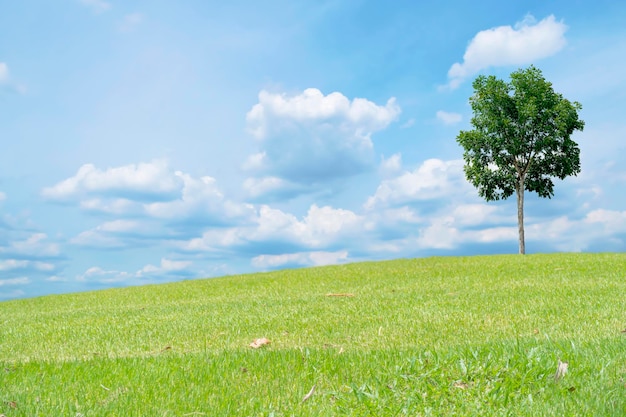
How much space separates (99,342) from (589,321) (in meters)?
9.46

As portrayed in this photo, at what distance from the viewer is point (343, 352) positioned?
7934mm

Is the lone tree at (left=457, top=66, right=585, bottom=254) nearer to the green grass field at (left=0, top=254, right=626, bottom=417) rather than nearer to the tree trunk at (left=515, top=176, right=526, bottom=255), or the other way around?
the tree trunk at (left=515, top=176, right=526, bottom=255)

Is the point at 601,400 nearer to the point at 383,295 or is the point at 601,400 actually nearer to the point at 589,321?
the point at 589,321

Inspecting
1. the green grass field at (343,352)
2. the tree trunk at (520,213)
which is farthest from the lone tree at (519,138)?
the green grass field at (343,352)

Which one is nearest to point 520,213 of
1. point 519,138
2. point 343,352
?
point 519,138

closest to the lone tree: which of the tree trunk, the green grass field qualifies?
the tree trunk

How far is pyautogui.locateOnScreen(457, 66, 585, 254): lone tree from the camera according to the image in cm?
3769

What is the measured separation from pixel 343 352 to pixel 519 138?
33527 mm

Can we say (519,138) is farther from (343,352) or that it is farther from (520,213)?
(343,352)

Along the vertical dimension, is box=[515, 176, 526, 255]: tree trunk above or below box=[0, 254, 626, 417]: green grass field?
above

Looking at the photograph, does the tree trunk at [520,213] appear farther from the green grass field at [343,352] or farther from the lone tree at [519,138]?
the green grass field at [343,352]

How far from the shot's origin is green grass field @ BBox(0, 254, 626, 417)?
18.9ft

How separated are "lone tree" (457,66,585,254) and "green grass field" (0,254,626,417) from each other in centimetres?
1932

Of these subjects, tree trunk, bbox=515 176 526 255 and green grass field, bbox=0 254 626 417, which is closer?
green grass field, bbox=0 254 626 417
